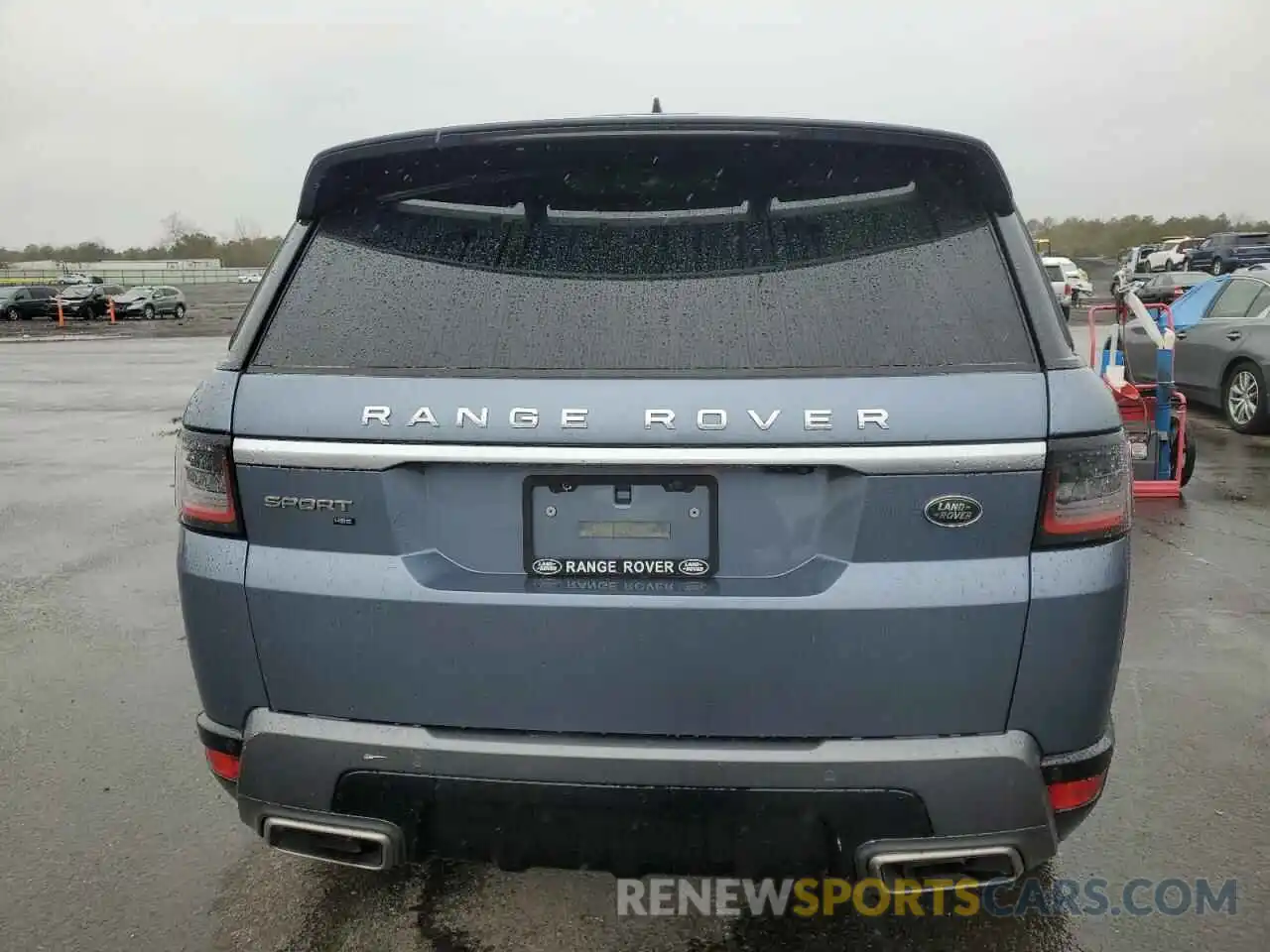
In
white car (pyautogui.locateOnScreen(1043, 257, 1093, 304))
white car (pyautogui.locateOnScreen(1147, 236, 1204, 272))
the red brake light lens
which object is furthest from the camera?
white car (pyautogui.locateOnScreen(1147, 236, 1204, 272))

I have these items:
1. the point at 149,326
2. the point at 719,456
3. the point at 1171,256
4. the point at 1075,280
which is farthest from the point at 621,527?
the point at 1171,256

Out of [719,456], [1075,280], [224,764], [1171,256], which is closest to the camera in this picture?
[719,456]

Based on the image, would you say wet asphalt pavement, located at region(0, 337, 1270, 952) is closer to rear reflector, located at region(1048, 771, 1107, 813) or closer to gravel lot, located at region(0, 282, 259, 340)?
rear reflector, located at region(1048, 771, 1107, 813)

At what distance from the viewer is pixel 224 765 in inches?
97.7

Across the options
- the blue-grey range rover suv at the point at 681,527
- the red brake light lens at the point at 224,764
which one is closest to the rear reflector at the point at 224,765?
the red brake light lens at the point at 224,764

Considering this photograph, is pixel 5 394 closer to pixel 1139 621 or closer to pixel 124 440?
pixel 124 440

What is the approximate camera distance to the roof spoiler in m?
2.30

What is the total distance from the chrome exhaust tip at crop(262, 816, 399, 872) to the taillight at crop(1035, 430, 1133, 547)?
1504 mm

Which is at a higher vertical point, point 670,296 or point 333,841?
point 670,296

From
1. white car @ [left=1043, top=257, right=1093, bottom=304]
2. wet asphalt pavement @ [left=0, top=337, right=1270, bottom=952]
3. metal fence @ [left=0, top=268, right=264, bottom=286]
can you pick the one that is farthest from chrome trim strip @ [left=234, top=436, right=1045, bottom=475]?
metal fence @ [left=0, top=268, right=264, bottom=286]

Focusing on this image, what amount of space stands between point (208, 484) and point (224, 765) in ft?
2.15

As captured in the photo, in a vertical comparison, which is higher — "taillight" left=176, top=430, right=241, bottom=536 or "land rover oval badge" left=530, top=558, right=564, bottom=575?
"taillight" left=176, top=430, right=241, bottom=536

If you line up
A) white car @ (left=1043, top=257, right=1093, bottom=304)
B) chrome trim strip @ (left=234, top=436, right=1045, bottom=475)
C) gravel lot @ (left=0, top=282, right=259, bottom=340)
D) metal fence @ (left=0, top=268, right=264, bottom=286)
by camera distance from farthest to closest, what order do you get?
1. metal fence @ (left=0, top=268, right=264, bottom=286)
2. white car @ (left=1043, top=257, right=1093, bottom=304)
3. gravel lot @ (left=0, top=282, right=259, bottom=340)
4. chrome trim strip @ (left=234, top=436, right=1045, bottom=475)

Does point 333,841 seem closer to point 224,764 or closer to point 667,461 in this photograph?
point 224,764
